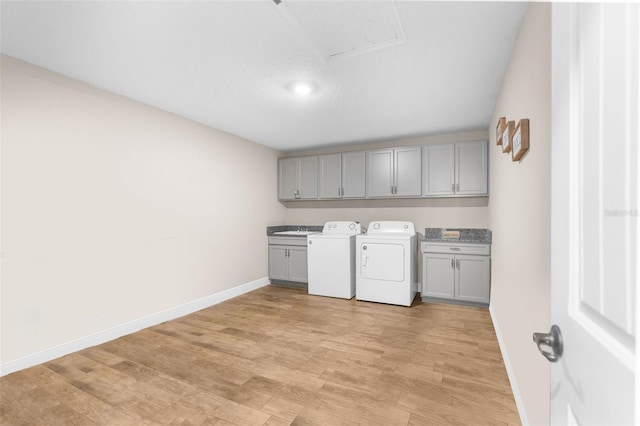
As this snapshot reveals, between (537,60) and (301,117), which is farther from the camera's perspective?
(301,117)

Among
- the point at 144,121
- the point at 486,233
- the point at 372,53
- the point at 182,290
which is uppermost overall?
the point at 372,53

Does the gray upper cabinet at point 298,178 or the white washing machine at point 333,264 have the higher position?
the gray upper cabinet at point 298,178

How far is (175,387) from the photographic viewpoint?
1.94 metres

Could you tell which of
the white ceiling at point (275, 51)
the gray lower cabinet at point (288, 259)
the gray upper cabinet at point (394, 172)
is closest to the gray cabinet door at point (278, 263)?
the gray lower cabinet at point (288, 259)

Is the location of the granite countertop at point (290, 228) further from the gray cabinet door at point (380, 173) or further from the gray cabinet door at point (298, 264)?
the gray cabinet door at point (380, 173)

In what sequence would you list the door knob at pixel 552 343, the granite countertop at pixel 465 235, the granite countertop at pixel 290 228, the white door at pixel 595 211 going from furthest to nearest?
the granite countertop at pixel 290 228, the granite countertop at pixel 465 235, the door knob at pixel 552 343, the white door at pixel 595 211

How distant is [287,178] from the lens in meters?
5.01

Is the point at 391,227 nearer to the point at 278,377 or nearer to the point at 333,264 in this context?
the point at 333,264

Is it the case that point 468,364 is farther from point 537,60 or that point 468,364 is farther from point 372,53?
point 372,53

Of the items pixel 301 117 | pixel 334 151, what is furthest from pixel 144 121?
pixel 334 151

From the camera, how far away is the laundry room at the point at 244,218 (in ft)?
5.40

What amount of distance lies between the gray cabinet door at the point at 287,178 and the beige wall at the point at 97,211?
4.02 ft

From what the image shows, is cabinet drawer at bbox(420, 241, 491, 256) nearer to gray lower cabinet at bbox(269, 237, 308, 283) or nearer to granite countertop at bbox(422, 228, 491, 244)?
granite countertop at bbox(422, 228, 491, 244)

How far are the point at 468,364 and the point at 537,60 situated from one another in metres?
2.08
